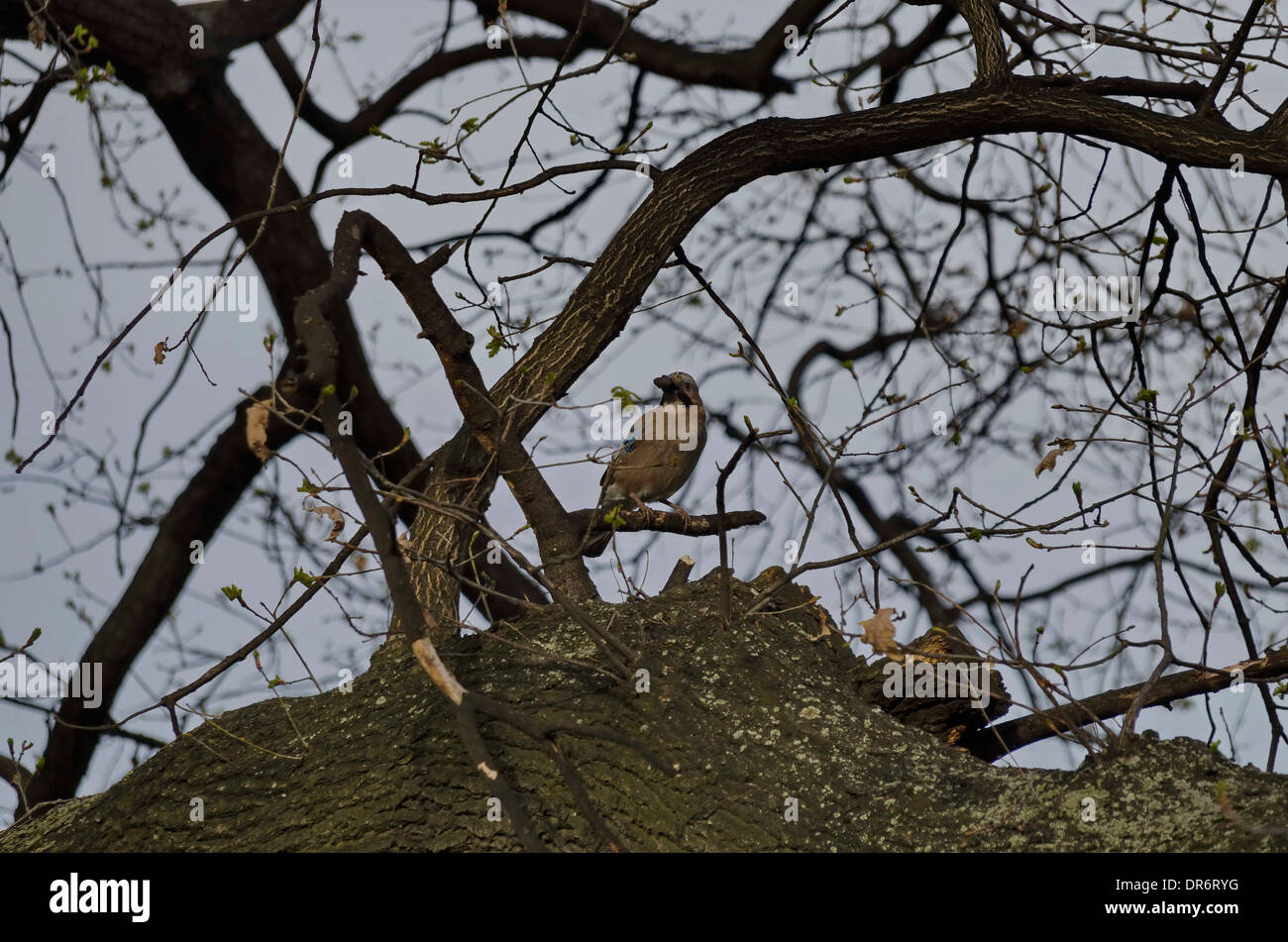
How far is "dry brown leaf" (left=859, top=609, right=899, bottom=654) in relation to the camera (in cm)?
264

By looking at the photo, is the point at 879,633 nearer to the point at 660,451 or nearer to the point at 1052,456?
the point at 1052,456

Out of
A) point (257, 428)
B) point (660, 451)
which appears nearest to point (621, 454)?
point (660, 451)

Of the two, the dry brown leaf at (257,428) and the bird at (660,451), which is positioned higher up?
the bird at (660,451)

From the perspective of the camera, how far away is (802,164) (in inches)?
166

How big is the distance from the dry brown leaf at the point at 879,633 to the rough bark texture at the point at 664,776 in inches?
17.6

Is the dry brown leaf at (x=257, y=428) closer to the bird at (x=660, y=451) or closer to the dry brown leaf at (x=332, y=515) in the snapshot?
the dry brown leaf at (x=332, y=515)

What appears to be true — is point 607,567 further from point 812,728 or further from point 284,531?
point 284,531

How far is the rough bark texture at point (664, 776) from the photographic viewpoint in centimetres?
272

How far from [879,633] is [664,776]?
0.64 meters

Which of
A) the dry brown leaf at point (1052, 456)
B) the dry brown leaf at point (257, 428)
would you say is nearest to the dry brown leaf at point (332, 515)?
the dry brown leaf at point (257, 428)

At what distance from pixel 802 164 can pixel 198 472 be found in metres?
4.08

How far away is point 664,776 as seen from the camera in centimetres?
291
